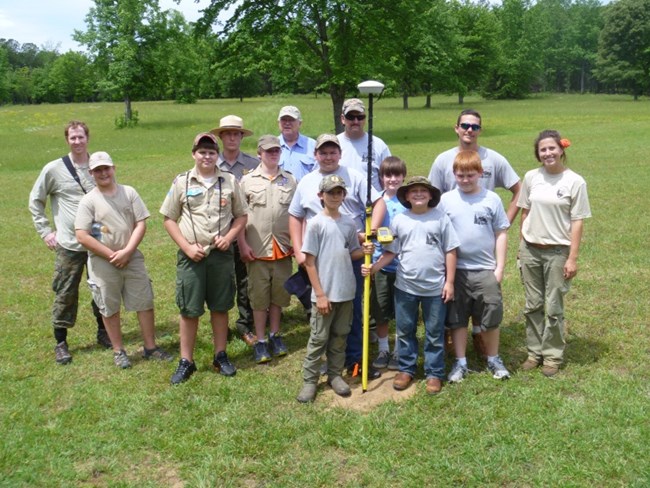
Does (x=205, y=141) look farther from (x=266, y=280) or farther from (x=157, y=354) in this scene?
(x=157, y=354)

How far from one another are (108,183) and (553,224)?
4029 mm

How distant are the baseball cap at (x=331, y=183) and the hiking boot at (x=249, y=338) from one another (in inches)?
86.0

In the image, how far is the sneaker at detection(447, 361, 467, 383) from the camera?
5.08 metres

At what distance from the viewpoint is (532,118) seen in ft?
127

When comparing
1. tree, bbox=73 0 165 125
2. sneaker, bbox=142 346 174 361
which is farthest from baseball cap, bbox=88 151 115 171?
tree, bbox=73 0 165 125

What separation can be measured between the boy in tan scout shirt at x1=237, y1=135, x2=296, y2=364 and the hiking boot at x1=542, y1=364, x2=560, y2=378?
253 cm

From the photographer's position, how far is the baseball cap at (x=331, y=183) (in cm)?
472

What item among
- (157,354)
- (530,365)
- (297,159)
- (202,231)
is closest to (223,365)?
(157,354)

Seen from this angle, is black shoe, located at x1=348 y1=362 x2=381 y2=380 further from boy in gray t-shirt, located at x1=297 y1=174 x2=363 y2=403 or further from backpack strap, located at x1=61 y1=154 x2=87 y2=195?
backpack strap, located at x1=61 y1=154 x2=87 y2=195

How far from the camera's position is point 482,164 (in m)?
5.34

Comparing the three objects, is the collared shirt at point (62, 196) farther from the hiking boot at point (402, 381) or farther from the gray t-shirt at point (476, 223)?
the gray t-shirt at point (476, 223)

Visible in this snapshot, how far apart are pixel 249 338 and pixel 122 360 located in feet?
Result: 4.32

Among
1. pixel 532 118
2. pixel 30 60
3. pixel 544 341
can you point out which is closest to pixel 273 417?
pixel 544 341

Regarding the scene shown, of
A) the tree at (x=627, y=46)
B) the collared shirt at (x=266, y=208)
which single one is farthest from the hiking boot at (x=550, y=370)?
the tree at (x=627, y=46)
